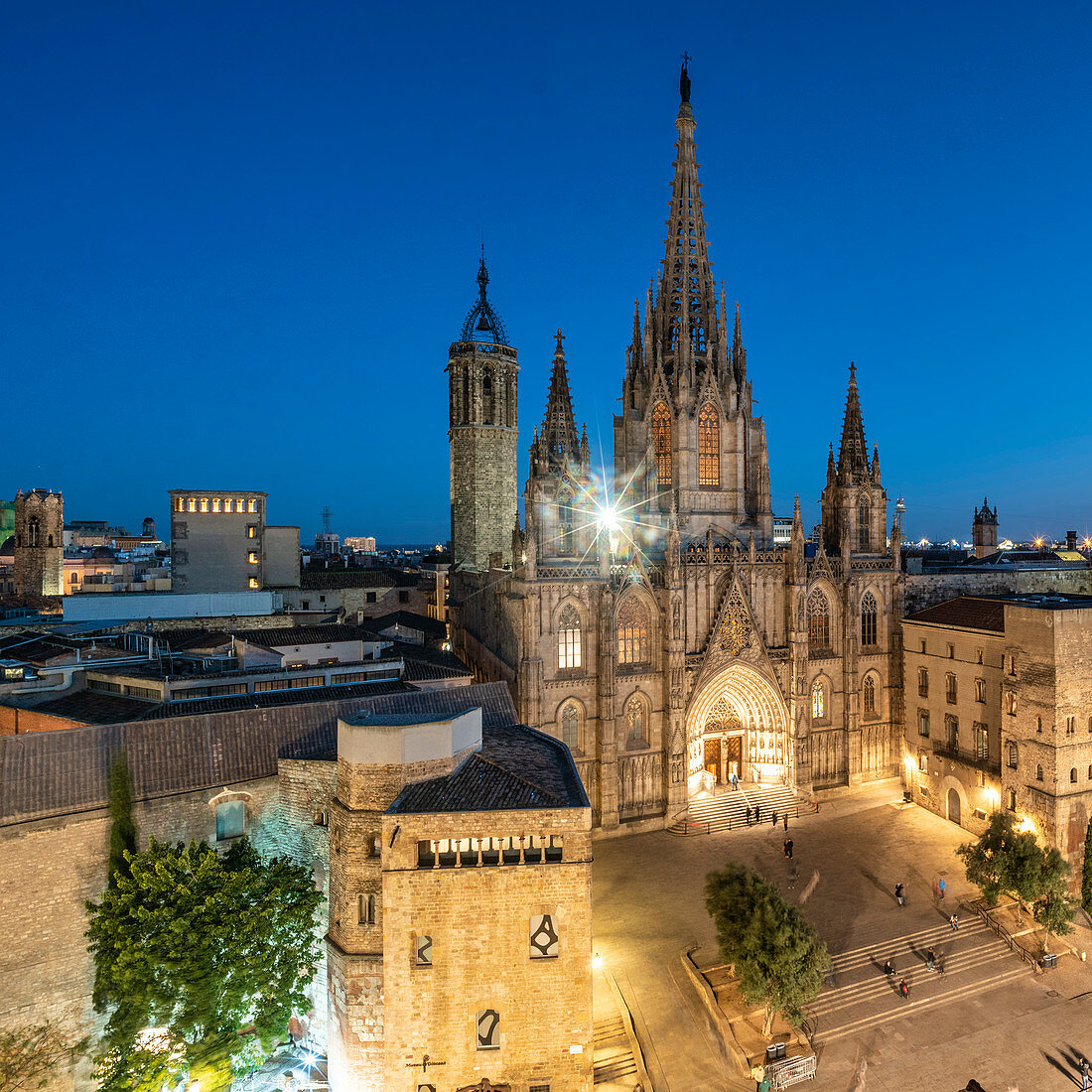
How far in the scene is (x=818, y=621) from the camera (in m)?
39.6

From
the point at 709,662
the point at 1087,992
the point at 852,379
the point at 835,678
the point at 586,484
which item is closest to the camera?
the point at 1087,992

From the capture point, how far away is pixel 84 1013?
18.5 m

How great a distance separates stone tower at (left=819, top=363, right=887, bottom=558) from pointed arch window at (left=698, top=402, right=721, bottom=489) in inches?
319

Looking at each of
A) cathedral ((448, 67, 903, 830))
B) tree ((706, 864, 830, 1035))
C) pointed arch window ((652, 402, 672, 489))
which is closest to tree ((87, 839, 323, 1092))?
tree ((706, 864, 830, 1035))

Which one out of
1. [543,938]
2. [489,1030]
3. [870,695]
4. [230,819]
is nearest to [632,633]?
[870,695]

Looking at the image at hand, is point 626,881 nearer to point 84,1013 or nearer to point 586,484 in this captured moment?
point 84,1013

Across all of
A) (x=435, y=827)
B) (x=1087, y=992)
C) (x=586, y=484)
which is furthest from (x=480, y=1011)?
(x=586, y=484)

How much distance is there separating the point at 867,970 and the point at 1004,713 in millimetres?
15311

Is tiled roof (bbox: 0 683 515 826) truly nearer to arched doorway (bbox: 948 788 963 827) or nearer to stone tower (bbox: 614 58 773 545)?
stone tower (bbox: 614 58 773 545)

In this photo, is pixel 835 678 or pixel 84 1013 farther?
pixel 835 678

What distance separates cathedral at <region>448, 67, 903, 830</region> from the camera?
34312 millimetres

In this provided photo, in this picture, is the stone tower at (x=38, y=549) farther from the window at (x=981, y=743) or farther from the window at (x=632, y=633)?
the window at (x=981, y=743)

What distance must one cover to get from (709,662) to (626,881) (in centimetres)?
1260

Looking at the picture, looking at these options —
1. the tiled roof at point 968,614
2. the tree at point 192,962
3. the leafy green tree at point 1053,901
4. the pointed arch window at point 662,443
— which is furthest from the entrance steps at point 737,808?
the tree at point 192,962
